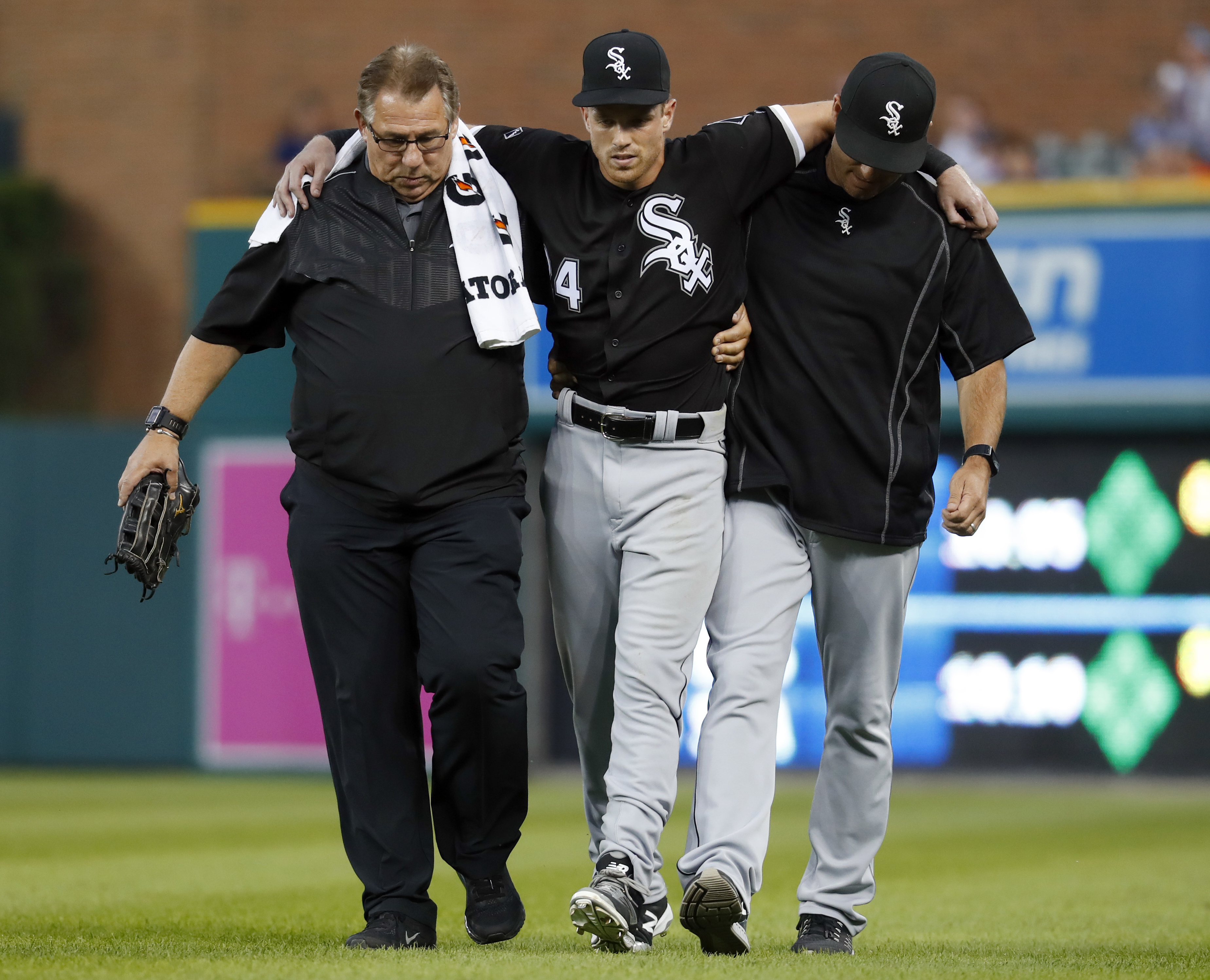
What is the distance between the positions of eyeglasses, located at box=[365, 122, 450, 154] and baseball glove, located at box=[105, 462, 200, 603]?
0.96 m

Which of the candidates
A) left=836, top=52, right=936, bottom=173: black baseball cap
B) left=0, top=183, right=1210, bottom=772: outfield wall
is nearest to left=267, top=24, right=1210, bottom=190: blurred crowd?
left=0, top=183, right=1210, bottom=772: outfield wall

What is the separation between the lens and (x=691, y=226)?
444cm

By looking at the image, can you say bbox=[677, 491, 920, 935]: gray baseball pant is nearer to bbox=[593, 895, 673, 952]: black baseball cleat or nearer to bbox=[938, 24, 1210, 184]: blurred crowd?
bbox=[593, 895, 673, 952]: black baseball cleat

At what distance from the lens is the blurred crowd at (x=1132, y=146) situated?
12.0m

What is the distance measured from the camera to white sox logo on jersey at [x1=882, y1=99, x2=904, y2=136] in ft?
14.4

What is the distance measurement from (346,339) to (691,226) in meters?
0.91

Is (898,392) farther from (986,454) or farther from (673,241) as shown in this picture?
(673,241)

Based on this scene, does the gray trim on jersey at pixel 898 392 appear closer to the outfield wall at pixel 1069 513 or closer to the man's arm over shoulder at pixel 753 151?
the man's arm over shoulder at pixel 753 151

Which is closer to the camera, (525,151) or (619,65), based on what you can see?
(619,65)

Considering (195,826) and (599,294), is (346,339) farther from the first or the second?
(195,826)

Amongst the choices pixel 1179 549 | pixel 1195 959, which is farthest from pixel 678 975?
pixel 1179 549

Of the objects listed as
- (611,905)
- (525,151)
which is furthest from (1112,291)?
(611,905)

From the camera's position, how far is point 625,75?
14.1 ft

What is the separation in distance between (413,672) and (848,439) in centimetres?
126
